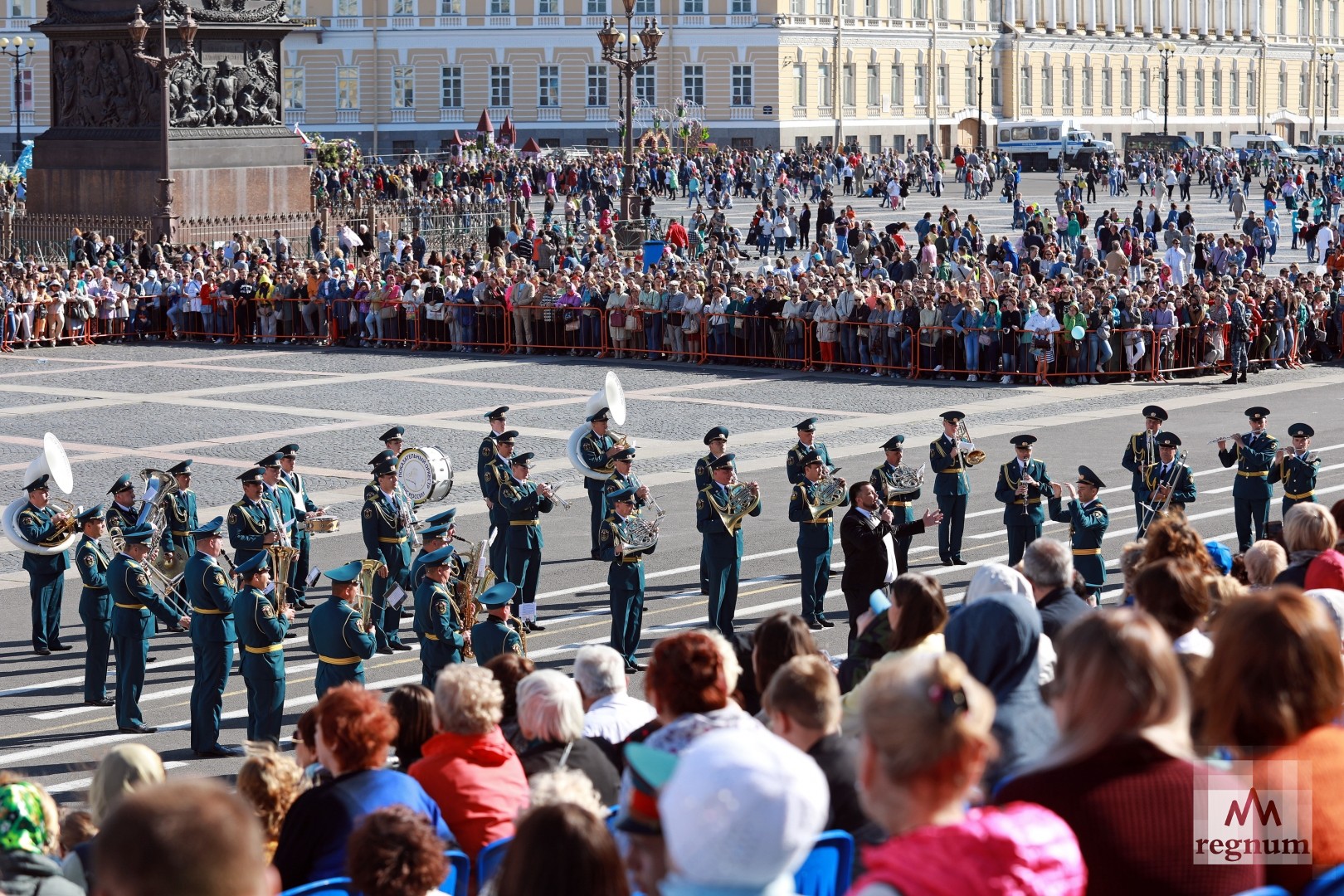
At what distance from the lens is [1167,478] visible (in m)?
17.1

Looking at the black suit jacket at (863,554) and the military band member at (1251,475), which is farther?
the military band member at (1251,475)

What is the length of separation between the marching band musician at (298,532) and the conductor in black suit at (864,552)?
4776 mm

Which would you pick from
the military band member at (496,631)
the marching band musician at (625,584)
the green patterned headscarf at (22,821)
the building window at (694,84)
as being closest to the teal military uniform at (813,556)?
the marching band musician at (625,584)

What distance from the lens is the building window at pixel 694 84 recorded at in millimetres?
85750

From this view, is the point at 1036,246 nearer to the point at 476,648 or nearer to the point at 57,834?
the point at 476,648

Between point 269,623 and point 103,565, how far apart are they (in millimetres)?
2530

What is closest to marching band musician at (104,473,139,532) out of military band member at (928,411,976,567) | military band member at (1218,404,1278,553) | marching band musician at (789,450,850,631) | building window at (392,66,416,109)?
marching band musician at (789,450,850,631)

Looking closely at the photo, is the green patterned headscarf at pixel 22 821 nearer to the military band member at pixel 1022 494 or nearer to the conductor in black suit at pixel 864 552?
the conductor in black suit at pixel 864 552

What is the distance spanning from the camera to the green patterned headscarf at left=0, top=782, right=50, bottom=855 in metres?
5.84

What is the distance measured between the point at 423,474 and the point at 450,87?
72344mm

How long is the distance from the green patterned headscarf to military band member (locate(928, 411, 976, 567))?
12.4 m

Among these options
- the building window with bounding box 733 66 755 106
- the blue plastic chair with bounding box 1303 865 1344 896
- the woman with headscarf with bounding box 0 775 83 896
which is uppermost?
the building window with bounding box 733 66 755 106

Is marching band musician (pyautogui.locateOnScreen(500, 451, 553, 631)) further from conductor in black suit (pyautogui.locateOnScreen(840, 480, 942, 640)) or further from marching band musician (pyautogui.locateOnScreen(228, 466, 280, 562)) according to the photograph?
conductor in black suit (pyautogui.locateOnScreen(840, 480, 942, 640))

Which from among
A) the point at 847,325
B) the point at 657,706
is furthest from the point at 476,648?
the point at 847,325
